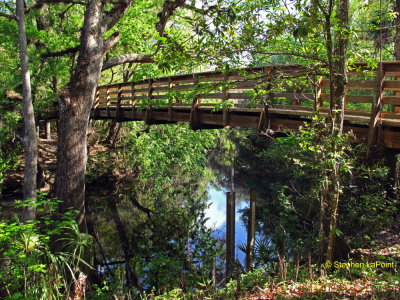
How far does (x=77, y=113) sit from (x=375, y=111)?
4536 millimetres

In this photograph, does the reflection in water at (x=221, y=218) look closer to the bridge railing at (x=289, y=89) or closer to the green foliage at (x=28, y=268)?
the bridge railing at (x=289, y=89)

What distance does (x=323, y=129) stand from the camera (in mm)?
3404

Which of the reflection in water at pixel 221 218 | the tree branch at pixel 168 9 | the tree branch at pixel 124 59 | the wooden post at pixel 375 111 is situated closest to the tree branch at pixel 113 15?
the tree branch at pixel 124 59

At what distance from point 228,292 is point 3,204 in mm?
8171

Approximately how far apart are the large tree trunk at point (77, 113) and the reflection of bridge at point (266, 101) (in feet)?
4.55

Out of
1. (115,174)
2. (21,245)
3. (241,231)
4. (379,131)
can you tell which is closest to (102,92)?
(115,174)

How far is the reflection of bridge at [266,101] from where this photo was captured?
4047 millimetres

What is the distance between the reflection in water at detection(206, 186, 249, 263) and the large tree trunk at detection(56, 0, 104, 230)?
4270 millimetres

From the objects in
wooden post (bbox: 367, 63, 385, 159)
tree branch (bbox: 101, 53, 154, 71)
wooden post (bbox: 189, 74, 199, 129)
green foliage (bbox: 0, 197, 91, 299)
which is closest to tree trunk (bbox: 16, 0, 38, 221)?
tree branch (bbox: 101, 53, 154, 71)

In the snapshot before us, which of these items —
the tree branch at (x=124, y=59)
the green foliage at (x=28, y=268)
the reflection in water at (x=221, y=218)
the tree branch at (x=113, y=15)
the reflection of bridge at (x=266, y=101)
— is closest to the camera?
the green foliage at (x=28, y=268)

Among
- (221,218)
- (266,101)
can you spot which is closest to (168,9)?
(266,101)

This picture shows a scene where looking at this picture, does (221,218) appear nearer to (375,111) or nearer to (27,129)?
(27,129)

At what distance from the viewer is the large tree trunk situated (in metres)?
5.37

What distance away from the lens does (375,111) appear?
4.12 meters
